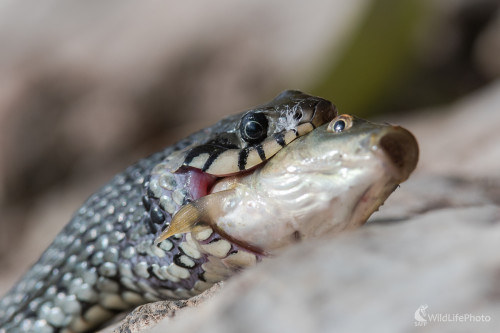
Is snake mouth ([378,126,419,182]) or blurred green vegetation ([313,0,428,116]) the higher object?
snake mouth ([378,126,419,182])

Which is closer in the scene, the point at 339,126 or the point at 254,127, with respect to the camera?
the point at 339,126

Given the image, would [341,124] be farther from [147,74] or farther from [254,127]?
[147,74]

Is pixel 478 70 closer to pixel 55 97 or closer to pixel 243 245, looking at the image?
pixel 55 97

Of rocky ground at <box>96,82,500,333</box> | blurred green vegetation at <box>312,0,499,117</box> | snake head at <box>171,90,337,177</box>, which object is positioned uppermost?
snake head at <box>171,90,337,177</box>

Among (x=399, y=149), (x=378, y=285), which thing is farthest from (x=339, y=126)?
(x=378, y=285)

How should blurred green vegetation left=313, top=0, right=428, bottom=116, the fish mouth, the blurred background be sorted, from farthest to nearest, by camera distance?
the blurred background
blurred green vegetation left=313, top=0, right=428, bottom=116
the fish mouth

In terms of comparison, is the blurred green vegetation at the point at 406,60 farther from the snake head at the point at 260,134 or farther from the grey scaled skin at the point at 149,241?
the snake head at the point at 260,134

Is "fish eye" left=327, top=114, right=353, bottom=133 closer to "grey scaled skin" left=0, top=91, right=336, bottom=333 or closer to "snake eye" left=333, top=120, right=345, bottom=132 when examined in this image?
"snake eye" left=333, top=120, right=345, bottom=132

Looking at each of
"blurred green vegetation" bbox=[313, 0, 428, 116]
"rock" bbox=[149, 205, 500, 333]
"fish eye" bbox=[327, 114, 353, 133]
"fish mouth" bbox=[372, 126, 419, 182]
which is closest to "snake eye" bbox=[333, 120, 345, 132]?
"fish eye" bbox=[327, 114, 353, 133]
